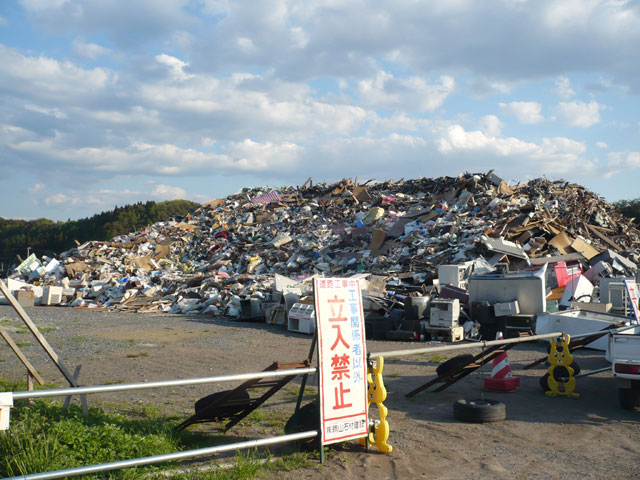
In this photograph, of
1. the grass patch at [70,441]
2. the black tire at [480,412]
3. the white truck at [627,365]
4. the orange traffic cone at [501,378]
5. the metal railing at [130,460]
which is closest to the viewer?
the metal railing at [130,460]

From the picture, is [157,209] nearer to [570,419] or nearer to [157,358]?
[157,358]

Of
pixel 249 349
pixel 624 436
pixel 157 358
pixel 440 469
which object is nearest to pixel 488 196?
pixel 249 349

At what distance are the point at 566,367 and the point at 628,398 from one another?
0.91 metres

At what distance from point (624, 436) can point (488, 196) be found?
18.8 metres

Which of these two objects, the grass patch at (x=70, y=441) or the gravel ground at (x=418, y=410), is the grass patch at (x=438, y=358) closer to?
the gravel ground at (x=418, y=410)

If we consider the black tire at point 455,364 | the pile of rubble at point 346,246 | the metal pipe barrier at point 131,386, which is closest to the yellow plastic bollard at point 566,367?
the black tire at point 455,364

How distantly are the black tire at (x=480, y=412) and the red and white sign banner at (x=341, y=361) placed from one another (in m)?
1.72

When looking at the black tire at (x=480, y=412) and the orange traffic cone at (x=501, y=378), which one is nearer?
the black tire at (x=480, y=412)

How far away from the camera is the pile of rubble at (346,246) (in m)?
17.2

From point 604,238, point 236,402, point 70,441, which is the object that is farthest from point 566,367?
point 604,238

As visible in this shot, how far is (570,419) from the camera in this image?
6051mm

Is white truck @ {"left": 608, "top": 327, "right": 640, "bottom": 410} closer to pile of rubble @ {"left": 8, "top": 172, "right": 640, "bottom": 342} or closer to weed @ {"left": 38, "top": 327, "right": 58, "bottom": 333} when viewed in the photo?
pile of rubble @ {"left": 8, "top": 172, "right": 640, "bottom": 342}

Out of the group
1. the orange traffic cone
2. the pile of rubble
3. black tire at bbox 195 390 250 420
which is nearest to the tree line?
the pile of rubble

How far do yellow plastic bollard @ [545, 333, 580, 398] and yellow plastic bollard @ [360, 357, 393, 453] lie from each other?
11.3 feet
